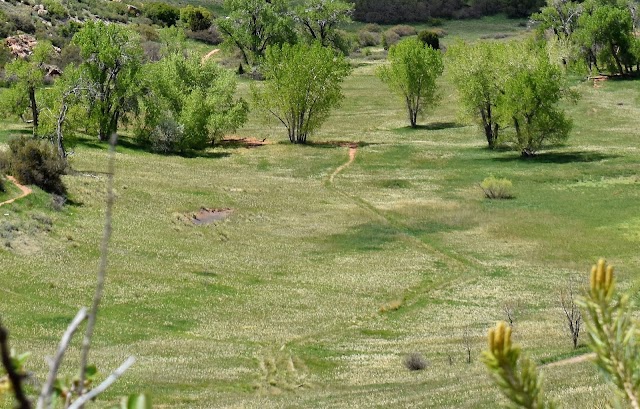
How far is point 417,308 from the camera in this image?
31.2 meters

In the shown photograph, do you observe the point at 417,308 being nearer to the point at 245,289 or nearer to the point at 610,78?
the point at 245,289

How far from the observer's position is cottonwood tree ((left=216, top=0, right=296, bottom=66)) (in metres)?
103

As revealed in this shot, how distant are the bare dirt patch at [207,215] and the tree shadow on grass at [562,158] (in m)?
23.1

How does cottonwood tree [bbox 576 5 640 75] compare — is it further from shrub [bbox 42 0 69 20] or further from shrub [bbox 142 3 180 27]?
shrub [bbox 42 0 69 20]

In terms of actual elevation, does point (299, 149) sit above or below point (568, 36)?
below

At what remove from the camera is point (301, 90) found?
232ft

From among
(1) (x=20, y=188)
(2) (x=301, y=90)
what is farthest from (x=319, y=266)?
(2) (x=301, y=90)

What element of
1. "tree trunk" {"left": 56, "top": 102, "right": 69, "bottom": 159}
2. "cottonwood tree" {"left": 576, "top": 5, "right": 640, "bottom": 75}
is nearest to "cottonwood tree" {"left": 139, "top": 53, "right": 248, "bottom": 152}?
"tree trunk" {"left": 56, "top": 102, "right": 69, "bottom": 159}

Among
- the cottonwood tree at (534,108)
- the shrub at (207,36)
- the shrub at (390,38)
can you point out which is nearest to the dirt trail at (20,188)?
the cottonwood tree at (534,108)

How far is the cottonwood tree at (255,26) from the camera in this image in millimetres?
103062

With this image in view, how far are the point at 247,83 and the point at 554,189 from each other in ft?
167

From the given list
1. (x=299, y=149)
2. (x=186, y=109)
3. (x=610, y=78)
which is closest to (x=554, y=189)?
(x=299, y=149)

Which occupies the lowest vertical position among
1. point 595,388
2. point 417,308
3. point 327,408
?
point 417,308

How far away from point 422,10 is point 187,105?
8839 centimetres
